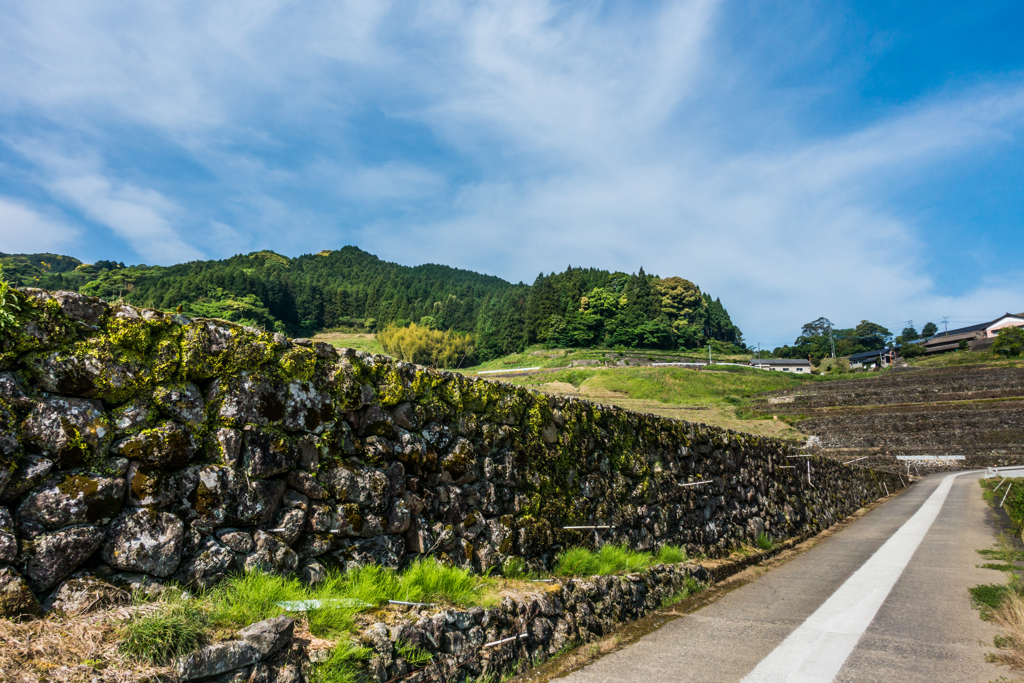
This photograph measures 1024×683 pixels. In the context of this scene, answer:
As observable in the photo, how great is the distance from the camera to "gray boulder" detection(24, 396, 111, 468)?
226 centimetres

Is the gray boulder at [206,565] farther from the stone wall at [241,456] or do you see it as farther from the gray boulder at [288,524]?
the gray boulder at [288,524]

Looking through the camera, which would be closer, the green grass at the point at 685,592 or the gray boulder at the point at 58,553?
the gray boulder at the point at 58,553

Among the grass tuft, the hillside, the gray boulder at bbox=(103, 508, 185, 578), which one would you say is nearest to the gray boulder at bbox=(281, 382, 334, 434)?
the gray boulder at bbox=(103, 508, 185, 578)

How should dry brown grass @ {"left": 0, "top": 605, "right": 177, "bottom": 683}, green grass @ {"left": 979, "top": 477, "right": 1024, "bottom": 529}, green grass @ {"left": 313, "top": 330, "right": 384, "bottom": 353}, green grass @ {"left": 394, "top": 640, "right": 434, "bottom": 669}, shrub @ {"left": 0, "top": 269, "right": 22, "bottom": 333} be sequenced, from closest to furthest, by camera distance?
dry brown grass @ {"left": 0, "top": 605, "right": 177, "bottom": 683}, shrub @ {"left": 0, "top": 269, "right": 22, "bottom": 333}, green grass @ {"left": 394, "top": 640, "right": 434, "bottom": 669}, green grass @ {"left": 313, "top": 330, "right": 384, "bottom": 353}, green grass @ {"left": 979, "top": 477, "right": 1024, "bottom": 529}

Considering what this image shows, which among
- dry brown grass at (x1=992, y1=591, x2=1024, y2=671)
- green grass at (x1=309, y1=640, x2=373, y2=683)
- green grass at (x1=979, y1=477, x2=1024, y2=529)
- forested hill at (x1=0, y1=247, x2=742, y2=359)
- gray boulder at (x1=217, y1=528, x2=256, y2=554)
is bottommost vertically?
green grass at (x1=979, y1=477, x2=1024, y2=529)

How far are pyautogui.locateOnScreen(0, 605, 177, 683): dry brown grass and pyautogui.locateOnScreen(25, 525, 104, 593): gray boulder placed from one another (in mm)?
155

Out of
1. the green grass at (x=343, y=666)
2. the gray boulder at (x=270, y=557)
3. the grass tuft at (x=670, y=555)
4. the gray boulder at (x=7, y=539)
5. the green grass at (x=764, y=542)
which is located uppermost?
Answer: the gray boulder at (x=7, y=539)

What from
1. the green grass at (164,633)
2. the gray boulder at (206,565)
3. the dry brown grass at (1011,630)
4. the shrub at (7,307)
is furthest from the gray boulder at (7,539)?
the dry brown grass at (1011,630)

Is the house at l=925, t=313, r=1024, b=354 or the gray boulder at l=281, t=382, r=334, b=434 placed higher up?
the house at l=925, t=313, r=1024, b=354

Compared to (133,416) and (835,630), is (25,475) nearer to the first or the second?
(133,416)

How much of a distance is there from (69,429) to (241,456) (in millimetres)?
730

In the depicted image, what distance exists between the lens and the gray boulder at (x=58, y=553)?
7.00 ft

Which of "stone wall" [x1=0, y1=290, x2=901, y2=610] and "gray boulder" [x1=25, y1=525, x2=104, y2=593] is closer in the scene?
"gray boulder" [x1=25, y1=525, x2=104, y2=593]

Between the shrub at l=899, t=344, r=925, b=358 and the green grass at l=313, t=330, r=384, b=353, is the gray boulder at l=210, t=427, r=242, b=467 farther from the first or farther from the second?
the shrub at l=899, t=344, r=925, b=358
